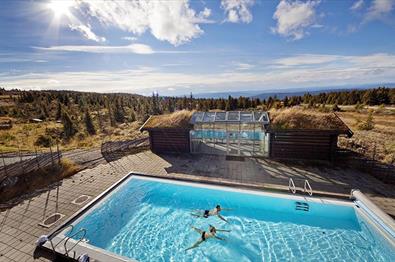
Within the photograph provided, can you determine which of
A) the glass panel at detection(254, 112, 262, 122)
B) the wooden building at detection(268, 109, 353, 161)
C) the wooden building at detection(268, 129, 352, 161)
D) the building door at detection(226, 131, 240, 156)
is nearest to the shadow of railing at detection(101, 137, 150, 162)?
the building door at detection(226, 131, 240, 156)

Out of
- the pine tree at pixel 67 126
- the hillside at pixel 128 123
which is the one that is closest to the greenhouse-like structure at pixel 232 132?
the hillside at pixel 128 123

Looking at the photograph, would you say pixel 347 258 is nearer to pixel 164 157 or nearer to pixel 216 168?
pixel 216 168

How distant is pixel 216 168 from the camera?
991cm

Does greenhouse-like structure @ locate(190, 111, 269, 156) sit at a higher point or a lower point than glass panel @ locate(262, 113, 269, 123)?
lower

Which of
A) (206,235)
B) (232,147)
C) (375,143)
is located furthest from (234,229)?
(375,143)

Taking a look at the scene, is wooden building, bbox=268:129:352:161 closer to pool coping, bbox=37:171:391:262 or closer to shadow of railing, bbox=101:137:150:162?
pool coping, bbox=37:171:391:262

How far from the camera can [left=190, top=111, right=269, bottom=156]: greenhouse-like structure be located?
11375 mm

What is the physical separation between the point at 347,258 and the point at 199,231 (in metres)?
4.10

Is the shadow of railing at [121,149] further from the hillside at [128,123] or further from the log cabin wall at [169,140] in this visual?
the hillside at [128,123]

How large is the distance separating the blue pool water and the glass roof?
15.6 feet

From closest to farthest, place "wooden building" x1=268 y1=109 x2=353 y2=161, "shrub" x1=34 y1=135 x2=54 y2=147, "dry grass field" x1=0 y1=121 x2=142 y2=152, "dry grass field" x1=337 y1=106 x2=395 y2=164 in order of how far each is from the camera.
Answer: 1. "wooden building" x1=268 y1=109 x2=353 y2=161
2. "dry grass field" x1=337 y1=106 x2=395 y2=164
3. "dry grass field" x1=0 y1=121 x2=142 y2=152
4. "shrub" x1=34 y1=135 x2=54 y2=147

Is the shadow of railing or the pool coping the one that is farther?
the shadow of railing

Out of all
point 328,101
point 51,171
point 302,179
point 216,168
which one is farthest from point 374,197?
point 328,101

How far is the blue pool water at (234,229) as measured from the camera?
18.1 feet
